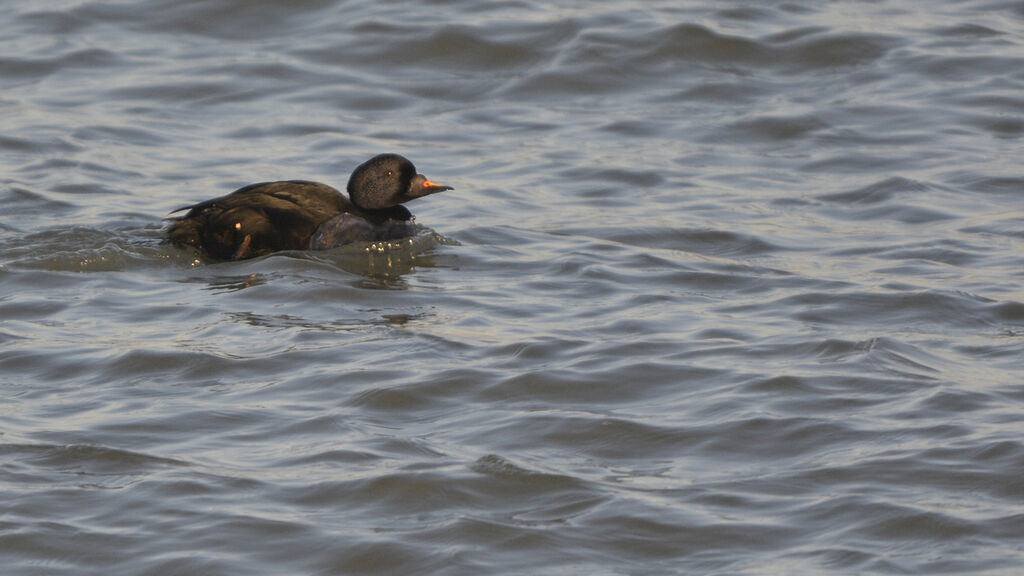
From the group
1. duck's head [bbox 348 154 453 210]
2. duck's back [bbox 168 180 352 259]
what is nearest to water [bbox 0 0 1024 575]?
duck's back [bbox 168 180 352 259]

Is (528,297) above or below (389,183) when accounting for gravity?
below

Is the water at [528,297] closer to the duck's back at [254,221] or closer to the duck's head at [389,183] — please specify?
the duck's back at [254,221]

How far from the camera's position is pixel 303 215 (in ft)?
30.4

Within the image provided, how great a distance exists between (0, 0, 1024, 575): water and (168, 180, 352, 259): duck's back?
118 mm

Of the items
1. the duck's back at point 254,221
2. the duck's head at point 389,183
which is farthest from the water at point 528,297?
the duck's head at point 389,183

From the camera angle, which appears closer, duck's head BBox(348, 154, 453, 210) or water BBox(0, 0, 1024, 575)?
water BBox(0, 0, 1024, 575)

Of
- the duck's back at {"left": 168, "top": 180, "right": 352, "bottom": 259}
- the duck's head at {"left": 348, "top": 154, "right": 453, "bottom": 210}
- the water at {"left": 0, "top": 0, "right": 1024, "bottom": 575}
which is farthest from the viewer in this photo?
the duck's head at {"left": 348, "top": 154, "right": 453, "bottom": 210}

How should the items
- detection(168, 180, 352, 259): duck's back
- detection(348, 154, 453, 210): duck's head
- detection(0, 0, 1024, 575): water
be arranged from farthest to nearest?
detection(348, 154, 453, 210): duck's head, detection(168, 180, 352, 259): duck's back, detection(0, 0, 1024, 575): water

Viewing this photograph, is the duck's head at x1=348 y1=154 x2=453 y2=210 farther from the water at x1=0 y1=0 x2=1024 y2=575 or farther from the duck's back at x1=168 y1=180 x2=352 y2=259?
the duck's back at x1=168 y1=180 x2=352 y2=259

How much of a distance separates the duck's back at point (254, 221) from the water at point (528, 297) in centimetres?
12

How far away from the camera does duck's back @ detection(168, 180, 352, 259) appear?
9.08 metres

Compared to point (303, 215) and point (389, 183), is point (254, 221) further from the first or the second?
point (389, 183)

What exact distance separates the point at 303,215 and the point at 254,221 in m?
0.30

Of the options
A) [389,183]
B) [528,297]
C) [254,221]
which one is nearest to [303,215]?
[254,221]
